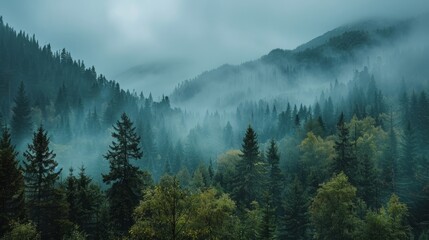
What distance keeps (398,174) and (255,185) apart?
1409 inches

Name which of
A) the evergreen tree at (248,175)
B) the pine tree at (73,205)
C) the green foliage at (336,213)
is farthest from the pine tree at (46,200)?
the evergreen tree at (248,175)

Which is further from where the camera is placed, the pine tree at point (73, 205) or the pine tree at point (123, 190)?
the pine tree at point (73, 205)

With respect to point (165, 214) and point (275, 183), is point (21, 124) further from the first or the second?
point (165, 214)

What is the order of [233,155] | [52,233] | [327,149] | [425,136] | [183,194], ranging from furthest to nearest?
[233,155] < [425,136] < [327,149] < [52,233] < [183,194]

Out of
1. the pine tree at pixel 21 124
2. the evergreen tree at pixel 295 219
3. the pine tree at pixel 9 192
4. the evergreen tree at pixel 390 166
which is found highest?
the pine tree at pixel 21 124

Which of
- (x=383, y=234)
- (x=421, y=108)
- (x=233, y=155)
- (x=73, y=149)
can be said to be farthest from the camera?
(x=73, y=149)

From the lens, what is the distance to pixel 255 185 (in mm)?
74375

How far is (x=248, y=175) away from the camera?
7375 centimetres

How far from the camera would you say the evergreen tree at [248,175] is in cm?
7400

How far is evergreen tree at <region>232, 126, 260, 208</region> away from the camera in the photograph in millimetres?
74000

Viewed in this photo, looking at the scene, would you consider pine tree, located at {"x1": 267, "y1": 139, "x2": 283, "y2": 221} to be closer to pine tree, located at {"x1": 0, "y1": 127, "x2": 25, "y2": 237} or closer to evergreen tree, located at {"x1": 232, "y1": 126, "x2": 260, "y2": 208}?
evergreen tree, located at {"x1": 232, "y1": 126, "x2": 260, "y2": 208}

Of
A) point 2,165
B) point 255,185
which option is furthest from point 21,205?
point 255,185

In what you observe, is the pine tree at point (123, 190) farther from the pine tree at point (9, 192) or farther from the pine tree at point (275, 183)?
the pine tree at point (275, 183)

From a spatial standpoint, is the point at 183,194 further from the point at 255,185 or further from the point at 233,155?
the point at 233,155
